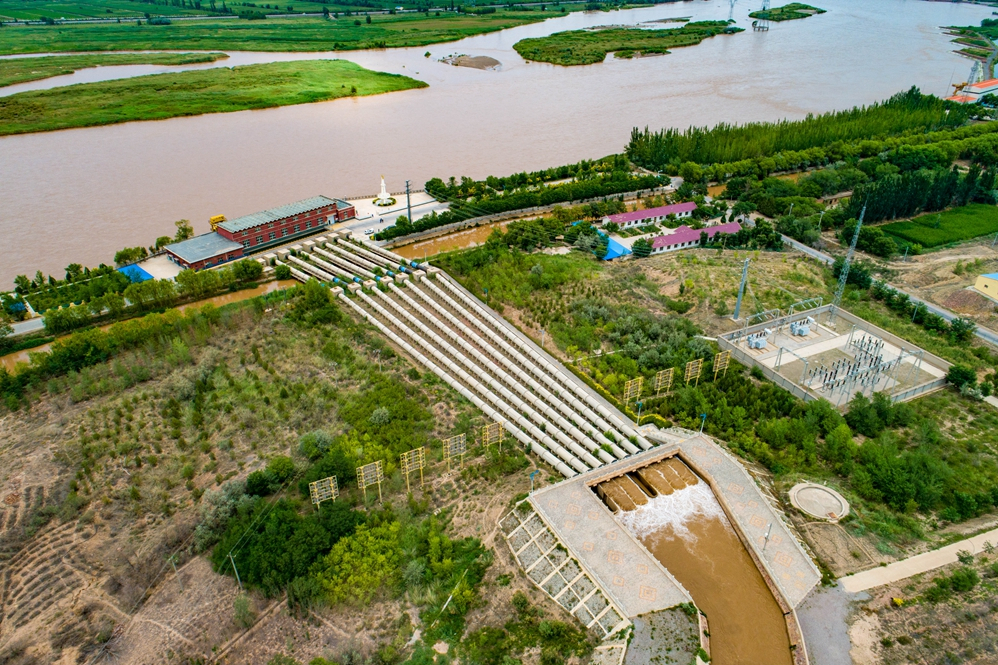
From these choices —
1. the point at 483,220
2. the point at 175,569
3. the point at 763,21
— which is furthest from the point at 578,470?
the point at 763,21

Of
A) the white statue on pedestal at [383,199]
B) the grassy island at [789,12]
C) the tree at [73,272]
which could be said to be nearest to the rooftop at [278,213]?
the white statue on pedestal at [383,199]

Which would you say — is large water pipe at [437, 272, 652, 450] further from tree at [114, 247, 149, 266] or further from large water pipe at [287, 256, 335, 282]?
tree at [114, 247, 149, 266]

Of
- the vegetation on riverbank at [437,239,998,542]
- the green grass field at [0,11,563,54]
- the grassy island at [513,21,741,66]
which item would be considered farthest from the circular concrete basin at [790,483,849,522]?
the green grass field at [0,11,563,54]

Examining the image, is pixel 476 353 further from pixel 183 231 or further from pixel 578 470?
pixel 183 231

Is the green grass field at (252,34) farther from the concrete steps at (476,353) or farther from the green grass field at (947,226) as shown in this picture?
the green grass field at (947,226)

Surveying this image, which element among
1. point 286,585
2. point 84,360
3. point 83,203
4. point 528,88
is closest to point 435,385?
point 286,585

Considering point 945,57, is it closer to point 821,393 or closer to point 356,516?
point 821,393

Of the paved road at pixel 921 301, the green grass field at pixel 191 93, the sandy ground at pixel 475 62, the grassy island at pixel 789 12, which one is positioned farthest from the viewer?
the grassy island at pixel 789 12
